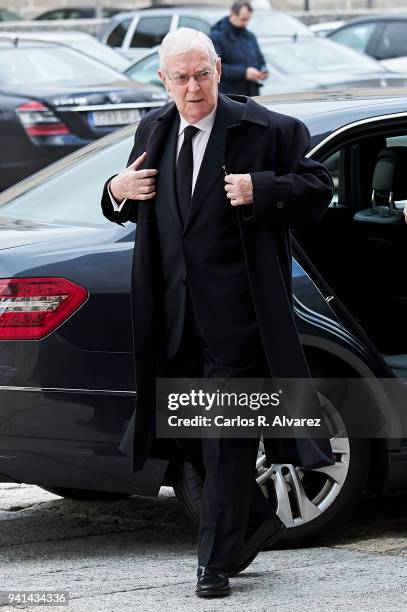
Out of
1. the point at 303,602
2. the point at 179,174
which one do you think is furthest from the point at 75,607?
the point at 179,174

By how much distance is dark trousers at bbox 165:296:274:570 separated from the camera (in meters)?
4.45

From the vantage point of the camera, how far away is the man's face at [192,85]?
4.28 meters

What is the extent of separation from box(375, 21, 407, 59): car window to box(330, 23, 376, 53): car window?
0.32 m

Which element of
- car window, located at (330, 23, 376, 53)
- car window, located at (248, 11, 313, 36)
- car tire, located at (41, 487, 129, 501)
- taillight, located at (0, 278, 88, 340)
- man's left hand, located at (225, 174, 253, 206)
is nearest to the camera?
man's left hand, located at (225, 174, 253, 206)

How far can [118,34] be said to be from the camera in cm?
2334

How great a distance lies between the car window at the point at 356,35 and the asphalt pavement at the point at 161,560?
14.8 meters

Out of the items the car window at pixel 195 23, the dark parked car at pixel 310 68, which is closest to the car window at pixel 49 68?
the dark parked car at pixel 310 68

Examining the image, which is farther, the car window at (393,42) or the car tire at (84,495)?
the car window at (393,42)

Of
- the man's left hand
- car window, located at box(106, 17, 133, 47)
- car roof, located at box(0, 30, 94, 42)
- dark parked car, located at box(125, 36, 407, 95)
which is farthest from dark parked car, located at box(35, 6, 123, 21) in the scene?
the man's left hand

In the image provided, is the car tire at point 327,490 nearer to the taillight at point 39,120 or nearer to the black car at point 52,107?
the black car at point 52,107

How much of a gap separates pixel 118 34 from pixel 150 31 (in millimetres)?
785

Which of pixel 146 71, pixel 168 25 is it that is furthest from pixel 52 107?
pixel 168 25

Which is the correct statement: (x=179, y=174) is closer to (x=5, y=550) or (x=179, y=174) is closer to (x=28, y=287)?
(x=28, y=287)

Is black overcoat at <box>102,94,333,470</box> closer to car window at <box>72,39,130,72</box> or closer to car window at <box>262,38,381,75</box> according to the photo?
car window at <box>72,39,130,72</box>
